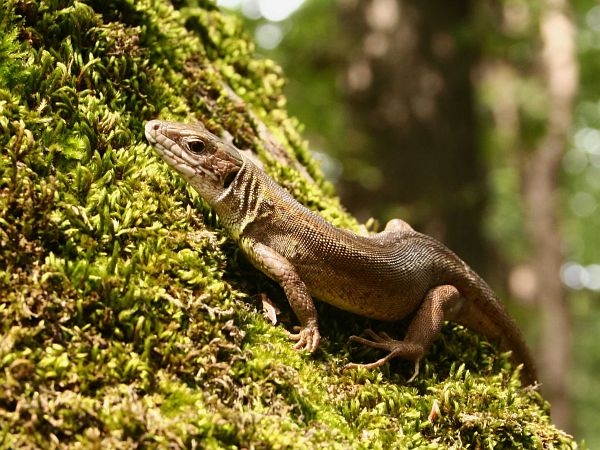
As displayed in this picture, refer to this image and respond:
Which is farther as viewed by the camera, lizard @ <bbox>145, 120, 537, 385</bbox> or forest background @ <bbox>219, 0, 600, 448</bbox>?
forest background @ <bbox>219, 0, 600, 448</bbox>

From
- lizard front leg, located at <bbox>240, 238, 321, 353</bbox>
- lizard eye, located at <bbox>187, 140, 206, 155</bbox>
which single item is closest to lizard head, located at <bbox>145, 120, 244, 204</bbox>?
lizard eye, located at <bbox>187, 140, 206, 155</bbox>

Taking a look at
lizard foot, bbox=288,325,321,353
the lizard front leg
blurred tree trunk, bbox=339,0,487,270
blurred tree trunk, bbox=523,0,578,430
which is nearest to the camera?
lizard foot, bbox=288,325,321,353

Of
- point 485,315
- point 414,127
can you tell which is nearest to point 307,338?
point 485,315

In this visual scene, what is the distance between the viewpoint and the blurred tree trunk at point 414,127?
10.2 meters

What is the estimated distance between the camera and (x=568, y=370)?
17.3 meters

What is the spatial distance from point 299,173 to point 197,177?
135 centimetres

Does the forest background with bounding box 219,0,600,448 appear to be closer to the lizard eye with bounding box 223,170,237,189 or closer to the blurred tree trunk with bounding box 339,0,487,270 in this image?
the blurred tree trunk with bounding box 339,0,487,270

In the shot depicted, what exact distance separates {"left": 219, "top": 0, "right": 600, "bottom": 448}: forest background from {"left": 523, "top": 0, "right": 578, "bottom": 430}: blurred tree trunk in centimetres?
4

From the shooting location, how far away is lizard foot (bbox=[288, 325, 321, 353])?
3354mm

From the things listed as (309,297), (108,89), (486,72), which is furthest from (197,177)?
(486,72)

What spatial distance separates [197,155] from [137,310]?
1.26 meters

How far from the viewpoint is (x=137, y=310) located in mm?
2770

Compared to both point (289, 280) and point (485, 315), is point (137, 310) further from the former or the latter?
point (485, 315)

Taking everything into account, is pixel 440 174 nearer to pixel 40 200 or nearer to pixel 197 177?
pixel 197 177
